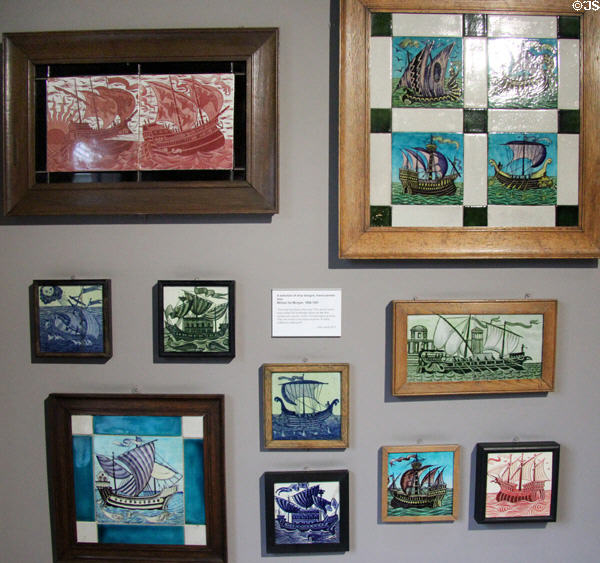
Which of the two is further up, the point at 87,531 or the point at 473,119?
the point at 473,119

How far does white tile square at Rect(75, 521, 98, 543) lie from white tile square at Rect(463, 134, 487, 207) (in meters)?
1.14

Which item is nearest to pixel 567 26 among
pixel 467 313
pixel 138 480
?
pixel 467 313

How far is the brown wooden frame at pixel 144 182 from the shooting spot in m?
0.95

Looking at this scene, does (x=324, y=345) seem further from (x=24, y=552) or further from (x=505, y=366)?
(x=24, y=552)

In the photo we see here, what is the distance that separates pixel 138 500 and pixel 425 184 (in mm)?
976

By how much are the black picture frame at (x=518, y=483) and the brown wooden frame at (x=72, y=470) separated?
23.7 inches

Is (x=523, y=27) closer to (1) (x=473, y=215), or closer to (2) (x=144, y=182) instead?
(1) (x=473, y=215)

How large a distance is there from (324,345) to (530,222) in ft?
1.76

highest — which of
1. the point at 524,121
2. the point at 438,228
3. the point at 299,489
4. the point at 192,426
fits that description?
the point at 524,121

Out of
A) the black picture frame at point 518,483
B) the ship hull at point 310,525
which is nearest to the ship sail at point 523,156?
the black picture frame at point 518,483

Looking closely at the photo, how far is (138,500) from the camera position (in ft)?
3.36

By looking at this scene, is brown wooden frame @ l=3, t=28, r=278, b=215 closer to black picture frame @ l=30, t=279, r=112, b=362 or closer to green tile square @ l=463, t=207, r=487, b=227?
black picture frame @ l=30, t=279, r=112, b=362

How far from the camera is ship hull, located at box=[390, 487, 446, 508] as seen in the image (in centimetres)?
102

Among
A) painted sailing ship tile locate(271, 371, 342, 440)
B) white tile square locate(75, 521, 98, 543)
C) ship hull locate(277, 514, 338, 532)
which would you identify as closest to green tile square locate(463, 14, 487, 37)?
painted sailing ship tile locate(271, 371, 342, 440)
